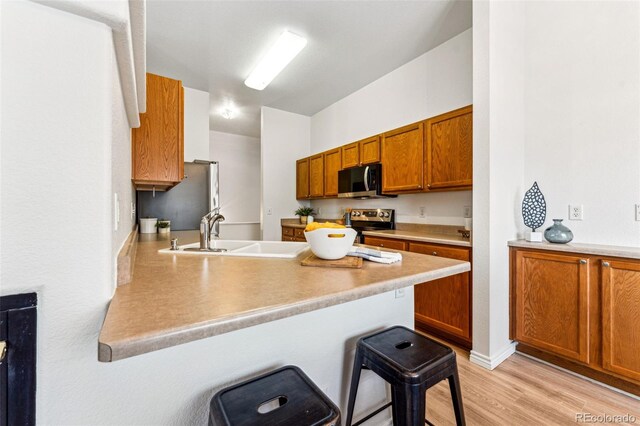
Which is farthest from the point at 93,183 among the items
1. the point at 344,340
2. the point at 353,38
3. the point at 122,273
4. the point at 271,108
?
the point at 271,108

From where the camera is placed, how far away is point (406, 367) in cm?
100

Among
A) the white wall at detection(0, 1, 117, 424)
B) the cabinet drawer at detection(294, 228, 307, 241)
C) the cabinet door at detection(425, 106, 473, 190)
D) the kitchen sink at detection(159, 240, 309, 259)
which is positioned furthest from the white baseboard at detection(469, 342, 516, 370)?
the cabinet drawer at detection(294, 228, 307, 241)

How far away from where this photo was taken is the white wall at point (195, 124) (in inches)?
148

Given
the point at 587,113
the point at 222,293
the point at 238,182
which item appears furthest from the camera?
the point at 238,182

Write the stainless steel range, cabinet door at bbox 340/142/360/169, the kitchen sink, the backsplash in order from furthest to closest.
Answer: cabinet door at bbox 340/142/360/169
the stainless steel range
the backsplash
the kitchen sink

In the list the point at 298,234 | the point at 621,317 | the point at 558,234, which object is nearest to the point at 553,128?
the point at 558,234

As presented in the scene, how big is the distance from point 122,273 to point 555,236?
8.68 ft

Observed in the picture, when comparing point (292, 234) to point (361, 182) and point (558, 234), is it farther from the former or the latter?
point (558, 234)

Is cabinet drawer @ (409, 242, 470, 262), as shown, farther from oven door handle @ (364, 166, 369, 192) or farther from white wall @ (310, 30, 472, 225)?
oven door handle @ (364, 166, 369, 192)

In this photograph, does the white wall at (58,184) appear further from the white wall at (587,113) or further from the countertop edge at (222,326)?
the white wall at (587,113)

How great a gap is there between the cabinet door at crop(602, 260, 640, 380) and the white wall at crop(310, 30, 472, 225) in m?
1.15

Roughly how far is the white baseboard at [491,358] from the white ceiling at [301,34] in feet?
9.31

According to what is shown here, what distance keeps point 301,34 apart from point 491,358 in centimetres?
325

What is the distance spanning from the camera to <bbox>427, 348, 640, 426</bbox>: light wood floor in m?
1.51
